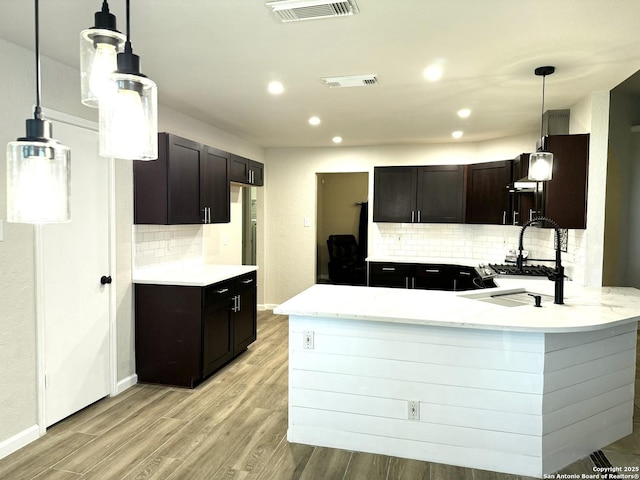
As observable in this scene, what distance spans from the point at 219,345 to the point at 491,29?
326cm

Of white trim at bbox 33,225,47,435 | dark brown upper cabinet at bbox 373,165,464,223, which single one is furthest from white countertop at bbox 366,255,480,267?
white trim at bbox 33,225,47,435

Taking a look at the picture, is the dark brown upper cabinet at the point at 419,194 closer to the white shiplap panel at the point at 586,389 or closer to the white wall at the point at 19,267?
the white shiplap panel at the point at 586,389

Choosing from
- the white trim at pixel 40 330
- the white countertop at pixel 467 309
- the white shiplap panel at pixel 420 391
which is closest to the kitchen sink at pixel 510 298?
the white countertop at pixel 467 309

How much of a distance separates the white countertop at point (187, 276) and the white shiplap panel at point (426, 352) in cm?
129

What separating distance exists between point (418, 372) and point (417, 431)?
1.19ft

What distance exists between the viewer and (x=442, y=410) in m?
2.51

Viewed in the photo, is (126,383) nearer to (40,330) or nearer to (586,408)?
(40,330)

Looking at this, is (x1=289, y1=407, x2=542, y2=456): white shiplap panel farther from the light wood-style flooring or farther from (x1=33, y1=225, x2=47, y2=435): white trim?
(x1=33, y1=225, x2=47, y2=435): white trim

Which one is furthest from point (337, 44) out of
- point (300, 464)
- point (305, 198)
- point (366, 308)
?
point (305, 198)

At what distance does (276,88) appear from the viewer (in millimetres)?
3447

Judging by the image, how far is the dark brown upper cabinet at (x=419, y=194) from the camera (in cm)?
562

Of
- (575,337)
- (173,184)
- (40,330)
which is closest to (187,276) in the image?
(173,184)

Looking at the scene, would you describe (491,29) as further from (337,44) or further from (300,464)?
(300,464)

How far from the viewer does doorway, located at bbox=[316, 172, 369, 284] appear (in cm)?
853
